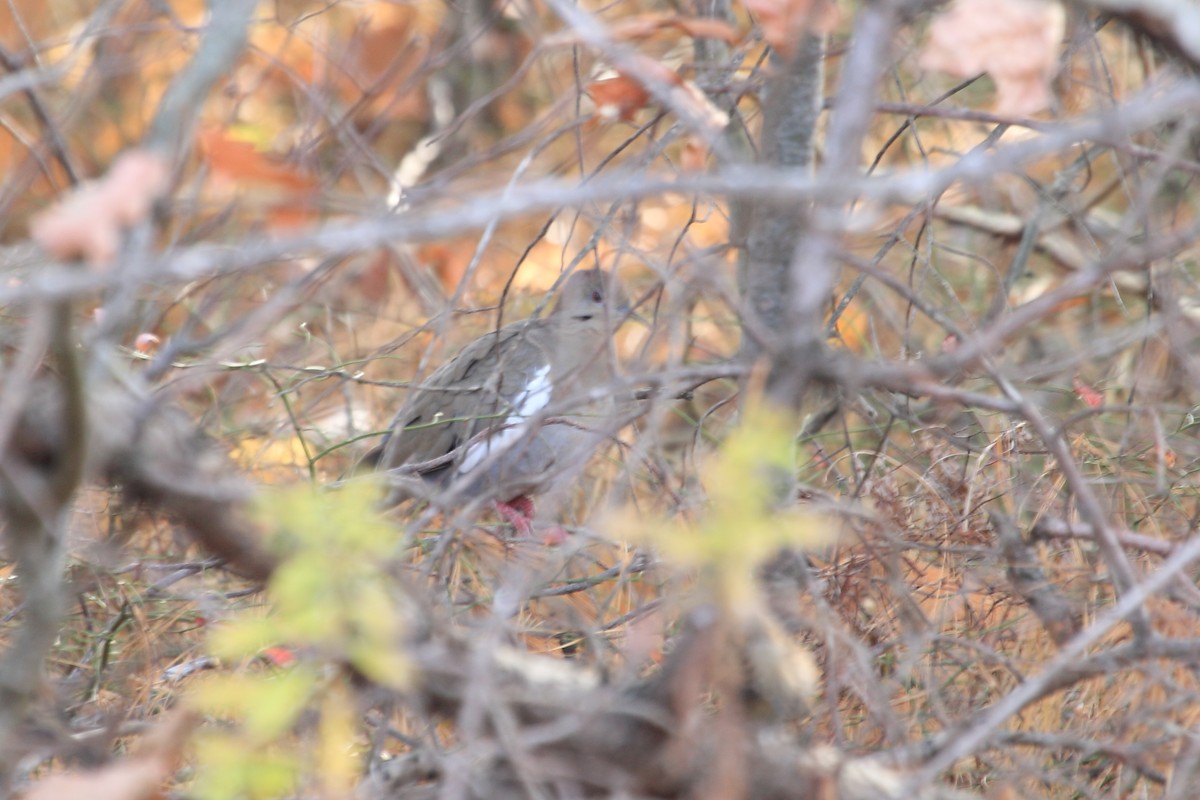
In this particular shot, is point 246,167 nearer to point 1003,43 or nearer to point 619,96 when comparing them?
point 619,96

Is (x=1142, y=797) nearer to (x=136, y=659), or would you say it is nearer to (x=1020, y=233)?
(x=136, y=659)

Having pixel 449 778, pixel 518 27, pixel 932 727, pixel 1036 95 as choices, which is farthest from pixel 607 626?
pixel 518 27

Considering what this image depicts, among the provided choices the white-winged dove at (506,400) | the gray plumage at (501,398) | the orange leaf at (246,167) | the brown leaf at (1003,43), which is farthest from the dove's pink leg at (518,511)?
the brown leaf at (1003,43)

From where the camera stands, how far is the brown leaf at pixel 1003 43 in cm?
187

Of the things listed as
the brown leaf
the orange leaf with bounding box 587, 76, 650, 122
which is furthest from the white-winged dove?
the brown leaf

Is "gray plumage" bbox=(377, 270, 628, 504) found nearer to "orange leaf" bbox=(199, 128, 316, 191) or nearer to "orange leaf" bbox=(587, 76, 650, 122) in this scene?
"orange leaf" bbox=(199, 128, 316, 191)

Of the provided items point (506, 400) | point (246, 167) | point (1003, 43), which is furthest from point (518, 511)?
point (1003, 43)

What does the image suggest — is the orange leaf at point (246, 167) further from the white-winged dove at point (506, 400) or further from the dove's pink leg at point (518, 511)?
the dove's pink leg at point (518, 511)

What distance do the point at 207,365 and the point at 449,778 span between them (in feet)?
2.21

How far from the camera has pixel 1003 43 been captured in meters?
1.89

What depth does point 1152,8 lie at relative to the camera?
1759mm

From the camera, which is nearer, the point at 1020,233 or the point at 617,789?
the point at 617,789

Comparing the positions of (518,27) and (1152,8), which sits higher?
(1152,8)

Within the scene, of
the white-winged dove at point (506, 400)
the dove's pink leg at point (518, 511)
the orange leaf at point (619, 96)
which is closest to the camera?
the orange leaf at point (619, 96)
